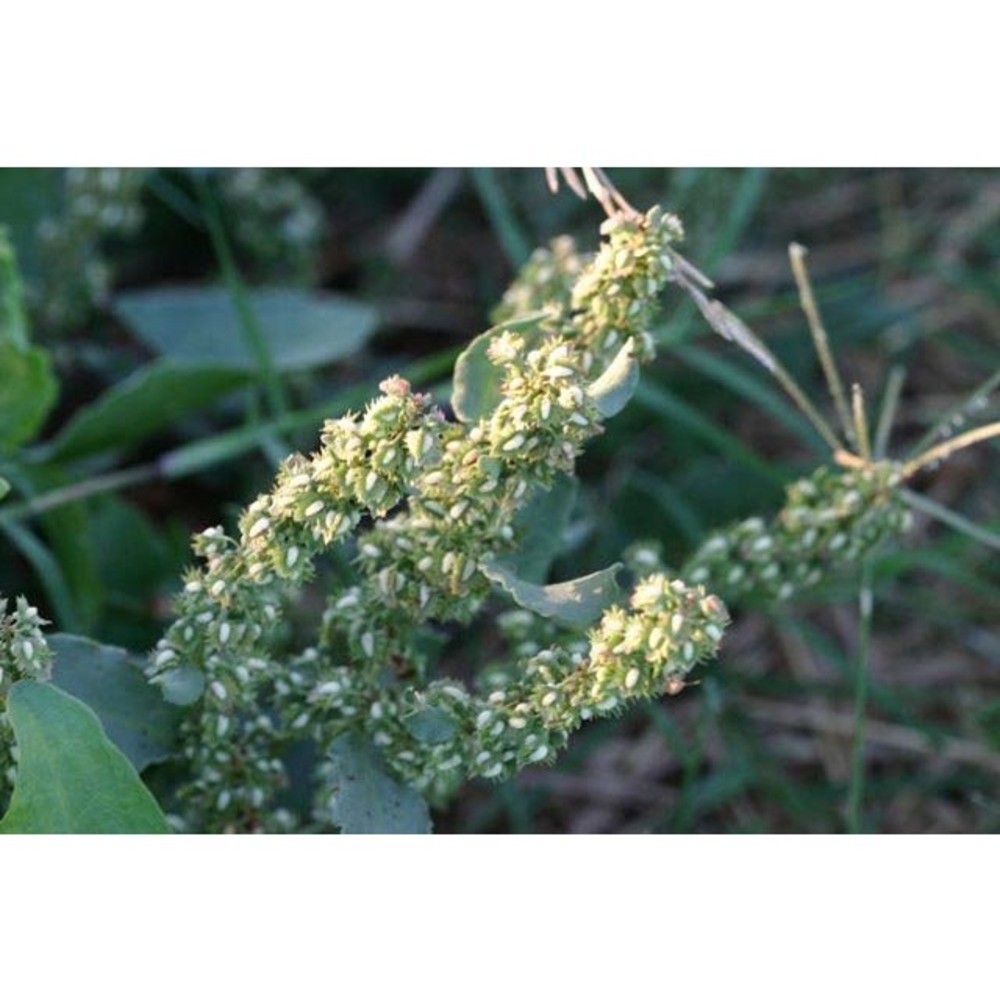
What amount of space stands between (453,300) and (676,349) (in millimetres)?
635

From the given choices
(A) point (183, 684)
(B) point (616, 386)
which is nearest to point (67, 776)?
(A) point (183, 684)

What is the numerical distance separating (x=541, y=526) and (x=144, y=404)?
82 centimetres

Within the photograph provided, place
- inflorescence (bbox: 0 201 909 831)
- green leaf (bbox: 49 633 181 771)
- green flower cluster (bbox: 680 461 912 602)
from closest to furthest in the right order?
inflorescence (bbox: 0 201 909 831) → green leaf (bbox: 49 633 181 771) → green flower cluster (bbox: 680 461 912 602)

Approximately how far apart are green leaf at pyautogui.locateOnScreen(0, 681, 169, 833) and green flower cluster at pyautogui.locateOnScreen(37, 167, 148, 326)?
3.93 feet

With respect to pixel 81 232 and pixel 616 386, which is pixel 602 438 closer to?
pixel 81 232

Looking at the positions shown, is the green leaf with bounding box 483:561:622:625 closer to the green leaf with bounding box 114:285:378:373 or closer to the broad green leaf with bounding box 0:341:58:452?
the broad green leaf with bounding box 0:341:58:452

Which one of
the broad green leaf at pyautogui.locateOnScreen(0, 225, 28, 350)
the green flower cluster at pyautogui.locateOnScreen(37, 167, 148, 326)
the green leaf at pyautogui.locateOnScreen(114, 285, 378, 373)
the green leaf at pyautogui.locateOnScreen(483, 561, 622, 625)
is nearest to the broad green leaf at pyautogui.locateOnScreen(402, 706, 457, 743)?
the green leaf at pyautogui.locateOnScreen(483, 561, 622, 625)

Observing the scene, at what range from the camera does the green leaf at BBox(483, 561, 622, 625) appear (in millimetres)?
A: 1354

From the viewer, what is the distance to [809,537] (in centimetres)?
168

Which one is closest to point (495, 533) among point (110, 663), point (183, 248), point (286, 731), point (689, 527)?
point (286, 731)

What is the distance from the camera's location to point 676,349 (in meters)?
2.54

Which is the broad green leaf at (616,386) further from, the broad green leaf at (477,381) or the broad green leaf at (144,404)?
the broad green leaf at (144,404)

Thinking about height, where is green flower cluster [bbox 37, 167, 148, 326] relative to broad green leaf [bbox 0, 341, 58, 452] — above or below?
above

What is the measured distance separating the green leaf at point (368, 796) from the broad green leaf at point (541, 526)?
24 cm
